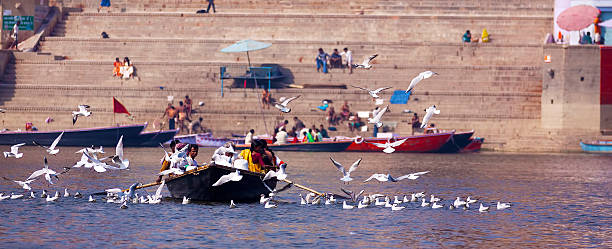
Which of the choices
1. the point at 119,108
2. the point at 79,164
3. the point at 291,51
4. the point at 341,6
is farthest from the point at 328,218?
the point at 341,6

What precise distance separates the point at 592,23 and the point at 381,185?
18037 mm

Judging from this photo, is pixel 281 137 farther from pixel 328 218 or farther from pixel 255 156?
pixel 328 218

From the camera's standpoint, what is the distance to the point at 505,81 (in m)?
41.8

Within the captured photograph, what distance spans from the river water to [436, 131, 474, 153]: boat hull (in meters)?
9.36

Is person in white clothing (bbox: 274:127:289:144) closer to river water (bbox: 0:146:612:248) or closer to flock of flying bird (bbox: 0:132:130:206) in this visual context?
river water (bbox: 0:146:612:248)

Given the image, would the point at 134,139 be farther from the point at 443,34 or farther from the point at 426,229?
the point at 426,229

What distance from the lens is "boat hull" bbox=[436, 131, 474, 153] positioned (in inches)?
1502

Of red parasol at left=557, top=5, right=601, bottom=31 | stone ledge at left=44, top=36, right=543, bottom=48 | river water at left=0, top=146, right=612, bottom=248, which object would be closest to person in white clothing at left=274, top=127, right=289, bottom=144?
stone ledge at left=44, top=36, right=543, bottom=48

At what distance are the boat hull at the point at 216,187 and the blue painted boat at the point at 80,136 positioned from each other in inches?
716

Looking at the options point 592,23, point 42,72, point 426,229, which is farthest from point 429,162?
point 42,72

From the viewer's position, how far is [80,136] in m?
38.9

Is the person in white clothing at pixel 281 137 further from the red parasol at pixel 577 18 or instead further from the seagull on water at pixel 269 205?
the seagull on water at pixel 269 205

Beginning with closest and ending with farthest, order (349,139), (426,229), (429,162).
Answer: (426,229) < (429,162) < (349,139)

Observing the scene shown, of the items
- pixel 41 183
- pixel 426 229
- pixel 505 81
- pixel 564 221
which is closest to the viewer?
pixel 426 229
